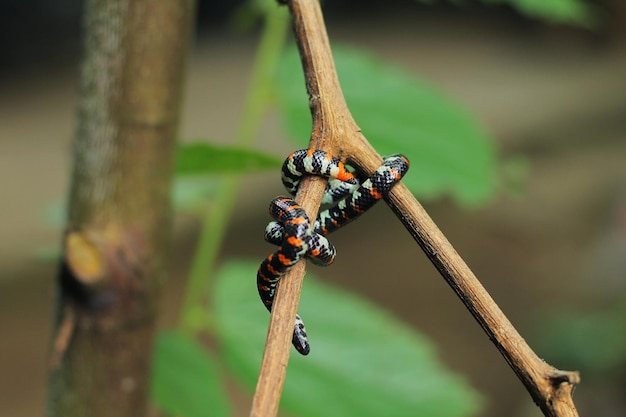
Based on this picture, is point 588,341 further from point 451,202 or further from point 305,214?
point 305,214

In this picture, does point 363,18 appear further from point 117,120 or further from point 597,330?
point 117,120

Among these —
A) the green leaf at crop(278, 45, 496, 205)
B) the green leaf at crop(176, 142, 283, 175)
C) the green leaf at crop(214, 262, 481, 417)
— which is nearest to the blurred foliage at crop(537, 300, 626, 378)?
the green leaf at crop(214, 262, 481, 417)

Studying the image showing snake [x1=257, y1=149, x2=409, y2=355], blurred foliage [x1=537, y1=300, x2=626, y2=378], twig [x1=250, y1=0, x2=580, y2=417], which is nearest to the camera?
twig [x1=250, y1=0, x2=580, y2=417]

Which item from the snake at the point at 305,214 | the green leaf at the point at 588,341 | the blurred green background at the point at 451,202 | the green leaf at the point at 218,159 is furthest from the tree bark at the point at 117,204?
the green leaf at the point at 588,341

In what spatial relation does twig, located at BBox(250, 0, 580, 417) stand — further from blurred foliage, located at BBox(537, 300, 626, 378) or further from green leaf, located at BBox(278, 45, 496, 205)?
blurred foliage, located at BBox(537, 300, 626, 378)

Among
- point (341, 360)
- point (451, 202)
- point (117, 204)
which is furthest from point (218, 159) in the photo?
point (451, 202)

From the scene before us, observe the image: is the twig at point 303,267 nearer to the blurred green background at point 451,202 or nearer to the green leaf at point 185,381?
the green leaf at point 185,381
